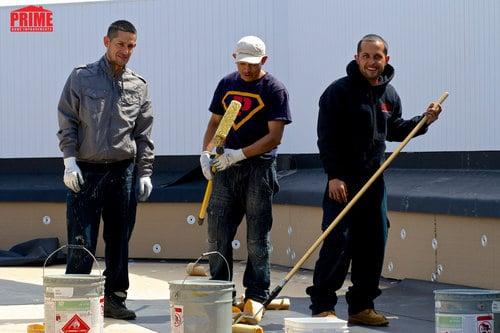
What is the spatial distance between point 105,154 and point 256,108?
98 cm

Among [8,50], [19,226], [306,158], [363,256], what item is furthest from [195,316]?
[8,50]

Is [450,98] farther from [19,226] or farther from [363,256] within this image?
[19,226]

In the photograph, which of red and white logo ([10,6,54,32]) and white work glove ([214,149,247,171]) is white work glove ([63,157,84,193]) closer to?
white work glove ([214,149,247,171])

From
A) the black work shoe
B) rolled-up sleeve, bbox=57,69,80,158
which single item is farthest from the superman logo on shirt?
the black work shoe

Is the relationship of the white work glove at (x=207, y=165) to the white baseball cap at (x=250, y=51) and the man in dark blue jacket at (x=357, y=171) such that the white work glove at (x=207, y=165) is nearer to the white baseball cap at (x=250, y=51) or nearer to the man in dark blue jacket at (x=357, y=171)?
the white baseball cap at (x=250, y=51)

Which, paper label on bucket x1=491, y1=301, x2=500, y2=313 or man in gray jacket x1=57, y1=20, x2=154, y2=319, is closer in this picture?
paper label on bucket x1=491, y1=301, x2=500, y2=313

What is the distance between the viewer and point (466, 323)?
5.40m

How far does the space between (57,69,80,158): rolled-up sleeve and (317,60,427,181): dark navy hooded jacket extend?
1.46 meters

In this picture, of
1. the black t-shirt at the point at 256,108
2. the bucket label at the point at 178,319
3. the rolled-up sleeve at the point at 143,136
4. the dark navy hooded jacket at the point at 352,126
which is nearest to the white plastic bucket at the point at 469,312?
the bucket label at the point at 178,319

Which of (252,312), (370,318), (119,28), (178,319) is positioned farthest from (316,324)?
(119,28)

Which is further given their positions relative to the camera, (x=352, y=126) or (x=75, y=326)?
(x=352, y=126)

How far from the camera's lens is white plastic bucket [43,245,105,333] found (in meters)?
5.82

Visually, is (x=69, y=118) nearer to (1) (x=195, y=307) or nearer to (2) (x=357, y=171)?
(2) (x=357, y=171)

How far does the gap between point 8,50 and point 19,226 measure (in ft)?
6.27
